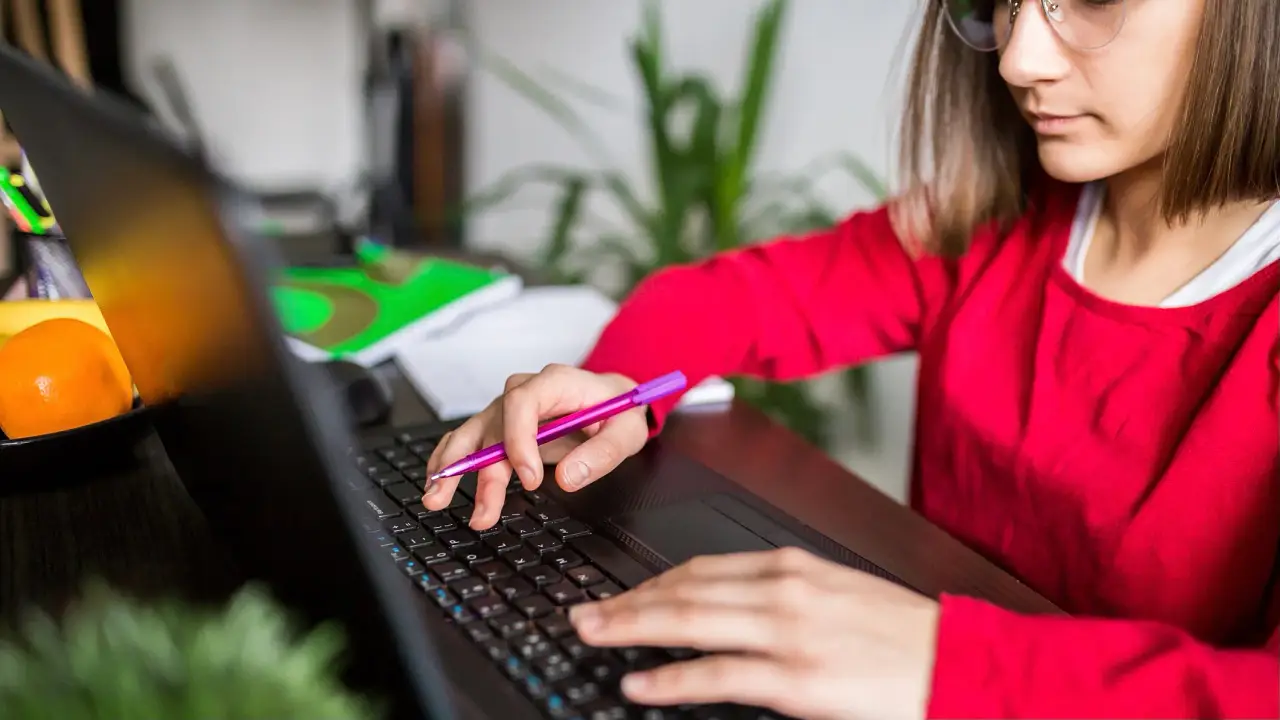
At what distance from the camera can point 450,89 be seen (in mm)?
3055

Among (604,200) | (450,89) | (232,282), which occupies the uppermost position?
(232,282)

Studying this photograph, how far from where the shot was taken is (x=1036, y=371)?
0.85 metres

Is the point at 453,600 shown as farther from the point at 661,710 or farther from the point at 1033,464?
the point at 1033,464

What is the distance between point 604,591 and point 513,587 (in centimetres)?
5

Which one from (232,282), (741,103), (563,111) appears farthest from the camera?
(563,111)

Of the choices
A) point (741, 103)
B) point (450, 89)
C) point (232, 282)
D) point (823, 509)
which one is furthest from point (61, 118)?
point (450, 89)

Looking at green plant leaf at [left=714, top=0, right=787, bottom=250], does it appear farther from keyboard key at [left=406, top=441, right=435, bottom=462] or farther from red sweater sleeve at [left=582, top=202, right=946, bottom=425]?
keyboard key at [left=406, top=441, right=435, bottom=462]

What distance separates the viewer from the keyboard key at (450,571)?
0.58 metres

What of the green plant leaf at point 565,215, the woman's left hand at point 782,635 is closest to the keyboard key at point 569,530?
the woman's left hand at point 782,635

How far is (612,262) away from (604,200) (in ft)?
1.73

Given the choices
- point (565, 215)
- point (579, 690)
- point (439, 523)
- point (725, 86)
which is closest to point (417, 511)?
point (439, 523)

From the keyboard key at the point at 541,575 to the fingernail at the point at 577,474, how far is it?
12 centimetres

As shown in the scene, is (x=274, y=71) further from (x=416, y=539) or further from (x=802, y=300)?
(x=416, y=539)

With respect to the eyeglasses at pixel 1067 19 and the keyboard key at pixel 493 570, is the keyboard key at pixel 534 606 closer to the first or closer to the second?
the keyboard key at pixel 493 570
